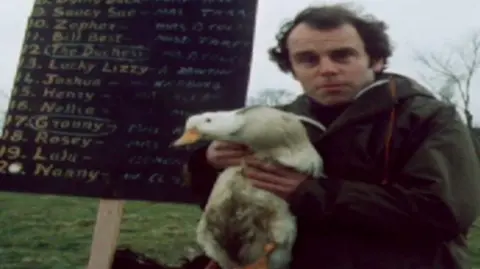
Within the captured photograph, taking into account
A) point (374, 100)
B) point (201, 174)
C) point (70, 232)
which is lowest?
point (70, 232)

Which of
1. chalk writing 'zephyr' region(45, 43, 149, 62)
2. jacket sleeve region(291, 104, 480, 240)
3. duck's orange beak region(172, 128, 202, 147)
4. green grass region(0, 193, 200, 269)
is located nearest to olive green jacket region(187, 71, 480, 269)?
jacket sleeve region(291, 104, 480, 240)

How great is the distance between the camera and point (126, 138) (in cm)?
292

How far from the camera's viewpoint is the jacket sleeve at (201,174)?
1.91 meters

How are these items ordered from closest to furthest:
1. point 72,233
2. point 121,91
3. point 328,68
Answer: point 328,68
point 121,91
point 72,233

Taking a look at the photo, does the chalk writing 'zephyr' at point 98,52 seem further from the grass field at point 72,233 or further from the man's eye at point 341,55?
the grass field at point 72,233

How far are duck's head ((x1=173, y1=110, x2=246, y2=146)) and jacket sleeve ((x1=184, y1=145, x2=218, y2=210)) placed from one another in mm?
202

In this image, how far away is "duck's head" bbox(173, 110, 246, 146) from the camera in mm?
1648

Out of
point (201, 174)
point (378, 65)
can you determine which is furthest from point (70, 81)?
point (378, 65)

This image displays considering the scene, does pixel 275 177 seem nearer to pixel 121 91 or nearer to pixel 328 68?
pixel 328 68

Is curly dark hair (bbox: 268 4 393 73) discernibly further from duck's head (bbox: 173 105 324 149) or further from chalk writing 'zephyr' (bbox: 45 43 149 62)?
chalk writing 'zephyr' (bbox: 45 43 149 62)

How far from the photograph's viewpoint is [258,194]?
165 centimetres

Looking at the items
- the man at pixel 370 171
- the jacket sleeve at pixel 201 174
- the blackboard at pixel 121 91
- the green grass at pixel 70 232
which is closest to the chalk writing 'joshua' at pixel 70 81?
the blackboard at pixel 121 91

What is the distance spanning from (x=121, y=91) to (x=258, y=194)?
57.3 inches

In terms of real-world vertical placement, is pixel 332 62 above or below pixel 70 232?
above
